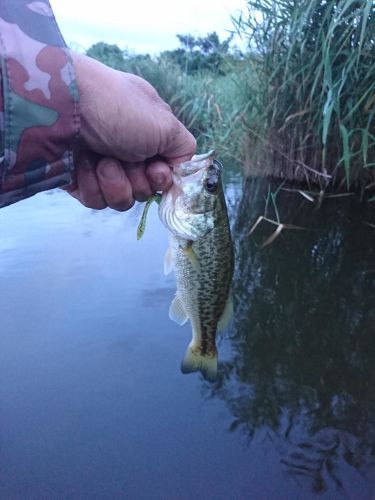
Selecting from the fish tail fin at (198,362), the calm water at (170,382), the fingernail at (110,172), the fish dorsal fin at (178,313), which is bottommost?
the calm water at (170,382)

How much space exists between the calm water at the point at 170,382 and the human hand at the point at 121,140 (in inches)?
44.1

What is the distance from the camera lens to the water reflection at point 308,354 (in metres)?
2.23

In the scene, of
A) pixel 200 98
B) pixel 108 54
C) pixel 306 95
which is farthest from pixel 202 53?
pixel 306 95

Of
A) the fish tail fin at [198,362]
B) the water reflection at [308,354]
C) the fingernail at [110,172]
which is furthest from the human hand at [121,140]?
the water reflection at [308,354]

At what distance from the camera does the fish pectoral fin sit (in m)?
1.89

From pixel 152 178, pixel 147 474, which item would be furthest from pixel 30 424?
pixel 152 178

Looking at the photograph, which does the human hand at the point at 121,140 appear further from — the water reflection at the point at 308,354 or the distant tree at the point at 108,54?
the distant tree at the point at 108,54

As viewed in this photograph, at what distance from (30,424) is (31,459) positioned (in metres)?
0.21

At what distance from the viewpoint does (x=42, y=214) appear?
519 centimetres

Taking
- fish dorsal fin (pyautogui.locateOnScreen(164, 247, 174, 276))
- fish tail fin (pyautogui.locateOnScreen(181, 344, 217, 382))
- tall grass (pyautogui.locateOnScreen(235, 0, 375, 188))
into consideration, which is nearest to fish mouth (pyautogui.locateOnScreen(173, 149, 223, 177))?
fish dorsal fin (pyautogui.locateOnScreen(164, 247, 174, 276))

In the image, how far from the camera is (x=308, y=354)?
2.90 meters

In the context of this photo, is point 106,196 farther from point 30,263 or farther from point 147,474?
point 30,263

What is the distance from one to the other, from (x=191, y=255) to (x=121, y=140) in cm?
53

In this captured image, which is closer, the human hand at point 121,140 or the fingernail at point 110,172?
the human hand at point 121,140
